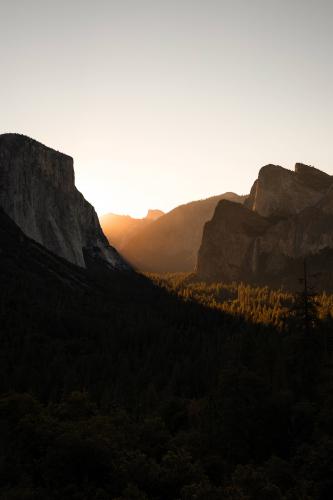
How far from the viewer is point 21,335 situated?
112 m

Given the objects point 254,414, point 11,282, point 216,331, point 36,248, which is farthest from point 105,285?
point 254,414

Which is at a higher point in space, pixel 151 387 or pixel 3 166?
pixel 3 166

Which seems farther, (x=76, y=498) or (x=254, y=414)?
(x=254, y=414)

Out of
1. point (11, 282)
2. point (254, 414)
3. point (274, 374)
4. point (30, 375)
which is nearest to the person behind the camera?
point (254, 414)

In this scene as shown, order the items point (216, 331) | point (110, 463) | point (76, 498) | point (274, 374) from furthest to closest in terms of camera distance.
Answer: point (216, 331) → point (274, 374) → point (110, 463) → point (76, 498)

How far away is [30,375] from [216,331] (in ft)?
199

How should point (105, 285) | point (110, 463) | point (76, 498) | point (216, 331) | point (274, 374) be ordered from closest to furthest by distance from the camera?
1. point (76, 498)
2. point (110, 463)
3. point (274, 374)
4. point (216, 331)
5. point (105, 285)

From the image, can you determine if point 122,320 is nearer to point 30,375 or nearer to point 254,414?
point 30,375

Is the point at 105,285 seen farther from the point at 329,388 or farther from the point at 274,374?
the point at 329,388

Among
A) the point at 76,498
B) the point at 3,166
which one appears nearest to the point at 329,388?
the point at 76,498

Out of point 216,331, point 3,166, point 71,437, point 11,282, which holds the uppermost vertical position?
point 3,166

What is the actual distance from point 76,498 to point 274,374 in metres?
28.3

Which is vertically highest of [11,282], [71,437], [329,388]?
[11,282]

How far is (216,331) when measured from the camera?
438 ft
